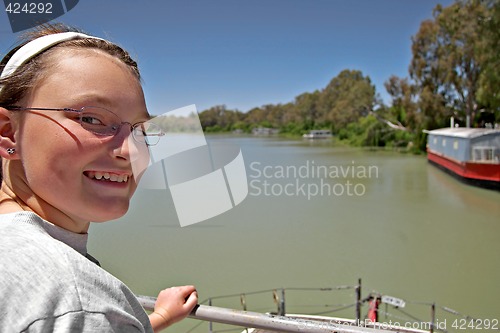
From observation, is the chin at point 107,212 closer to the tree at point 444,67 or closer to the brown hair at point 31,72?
the brown hair at point 31,72

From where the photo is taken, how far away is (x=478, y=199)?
11438 millimetres

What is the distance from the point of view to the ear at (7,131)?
0.57 meters

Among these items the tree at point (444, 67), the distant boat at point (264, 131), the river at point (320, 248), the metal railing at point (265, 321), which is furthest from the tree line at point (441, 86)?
the distant boat at point (264, 131)

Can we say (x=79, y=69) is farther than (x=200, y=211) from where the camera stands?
No

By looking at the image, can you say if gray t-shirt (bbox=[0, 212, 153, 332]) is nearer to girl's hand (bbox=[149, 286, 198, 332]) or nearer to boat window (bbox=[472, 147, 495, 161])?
girl's hand (bbox=[149, 286, 198, 332])

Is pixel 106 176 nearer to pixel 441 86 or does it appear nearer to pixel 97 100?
pixel 97 100

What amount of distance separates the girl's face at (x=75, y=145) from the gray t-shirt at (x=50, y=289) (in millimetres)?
92

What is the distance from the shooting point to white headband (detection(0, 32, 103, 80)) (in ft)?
1.97

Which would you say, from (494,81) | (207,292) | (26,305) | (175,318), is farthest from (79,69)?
(494,81)

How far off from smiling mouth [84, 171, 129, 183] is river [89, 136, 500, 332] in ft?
13.0

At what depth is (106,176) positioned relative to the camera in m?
0.60

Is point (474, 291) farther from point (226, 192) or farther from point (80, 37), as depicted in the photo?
point (226, 192)

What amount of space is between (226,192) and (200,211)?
2.83m

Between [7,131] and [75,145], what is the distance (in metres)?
0.10
